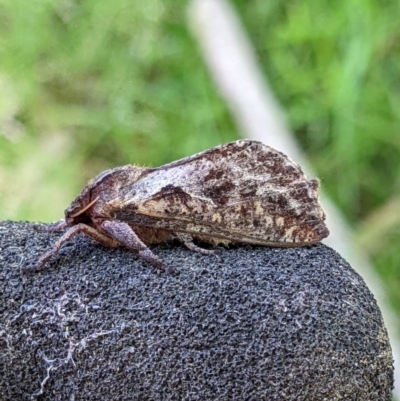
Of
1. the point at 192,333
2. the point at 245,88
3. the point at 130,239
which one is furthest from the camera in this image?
the point at 245,88

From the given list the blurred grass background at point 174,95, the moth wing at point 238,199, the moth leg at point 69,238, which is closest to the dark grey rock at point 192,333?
the moth leg at point 69,238

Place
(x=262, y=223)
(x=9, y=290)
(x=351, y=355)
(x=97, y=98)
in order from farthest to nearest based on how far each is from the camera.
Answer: (x=97, y=98), (x=262, y=223), (x=9, y=290), (x=351, y=355)

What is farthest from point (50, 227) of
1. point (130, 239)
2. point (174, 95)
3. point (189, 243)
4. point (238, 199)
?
point (174, 95)

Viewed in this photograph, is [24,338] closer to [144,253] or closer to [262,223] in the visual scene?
[144,253]

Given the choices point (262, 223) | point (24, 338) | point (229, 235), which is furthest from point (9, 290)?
point (262, 223)

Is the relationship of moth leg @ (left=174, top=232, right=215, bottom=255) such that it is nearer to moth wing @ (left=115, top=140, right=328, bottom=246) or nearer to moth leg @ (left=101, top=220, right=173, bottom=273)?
moth wing @ (left=115, top=140, right=328, bottom=246)

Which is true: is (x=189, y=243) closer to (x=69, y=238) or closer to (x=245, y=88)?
(x=69, y=238)

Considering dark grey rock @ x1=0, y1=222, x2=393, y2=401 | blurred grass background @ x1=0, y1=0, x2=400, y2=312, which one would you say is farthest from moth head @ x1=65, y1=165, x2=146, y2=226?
blurred grass background @ x1=0, y1=0, x2=400, y2=312
